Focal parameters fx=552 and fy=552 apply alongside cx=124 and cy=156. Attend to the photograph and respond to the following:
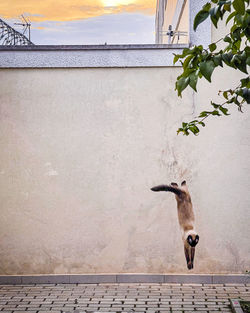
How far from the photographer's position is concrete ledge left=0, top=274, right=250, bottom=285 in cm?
856

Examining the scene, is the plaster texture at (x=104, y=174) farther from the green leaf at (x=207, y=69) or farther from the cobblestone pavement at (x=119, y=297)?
the green leaf at (x=207, y=69)

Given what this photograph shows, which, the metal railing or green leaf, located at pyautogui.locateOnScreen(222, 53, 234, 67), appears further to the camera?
the metal railing

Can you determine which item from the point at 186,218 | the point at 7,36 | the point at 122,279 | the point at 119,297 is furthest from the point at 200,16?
the point at 7,36

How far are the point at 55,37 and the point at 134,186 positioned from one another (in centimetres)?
581

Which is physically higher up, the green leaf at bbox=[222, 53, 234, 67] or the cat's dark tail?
the green leaf at bbox=[222, 53, 234, 67]

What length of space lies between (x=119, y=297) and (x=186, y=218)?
1.68m

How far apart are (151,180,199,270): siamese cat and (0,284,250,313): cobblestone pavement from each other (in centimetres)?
52

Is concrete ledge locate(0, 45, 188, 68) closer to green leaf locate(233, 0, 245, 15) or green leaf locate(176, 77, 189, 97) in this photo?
green leaf locate(176, 77, 189, 97)

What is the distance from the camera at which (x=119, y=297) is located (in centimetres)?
783

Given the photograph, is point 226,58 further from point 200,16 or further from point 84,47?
point 84,47

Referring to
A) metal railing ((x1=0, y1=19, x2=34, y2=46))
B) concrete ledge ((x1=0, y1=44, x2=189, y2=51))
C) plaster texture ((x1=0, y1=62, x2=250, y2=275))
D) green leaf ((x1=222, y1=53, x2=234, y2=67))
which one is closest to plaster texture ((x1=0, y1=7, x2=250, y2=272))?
→ plaster texture ((x1=0, y1=62, x2=250, y2=275))

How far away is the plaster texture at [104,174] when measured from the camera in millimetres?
8648

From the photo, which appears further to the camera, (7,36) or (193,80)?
(7,36)

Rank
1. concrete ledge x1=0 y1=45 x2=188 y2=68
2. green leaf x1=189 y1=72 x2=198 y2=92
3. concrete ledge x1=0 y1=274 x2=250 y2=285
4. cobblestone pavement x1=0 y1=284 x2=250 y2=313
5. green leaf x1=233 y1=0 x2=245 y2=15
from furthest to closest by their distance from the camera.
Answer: concrete ledge x1=0 y1=45 x2=188 y2=68, concrete ledge x1=0 y1=274 x2=250 y2=285, cobblestone pavement x1=0 y1=284 x2=250 y2=313, green leaf x1=189 y1=72 x2=198 y2=92, green leaf x1=233 y1=0 x2=245 y2=15
